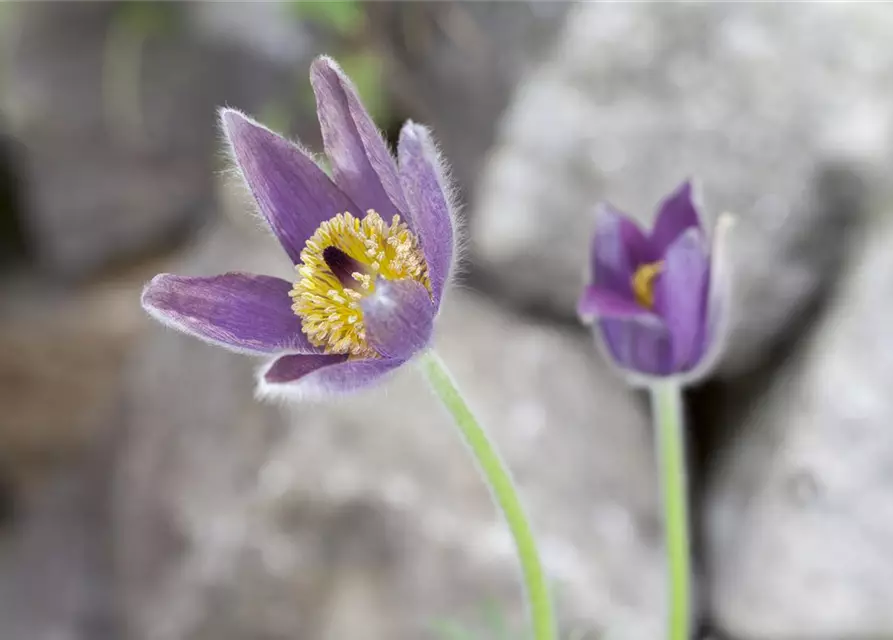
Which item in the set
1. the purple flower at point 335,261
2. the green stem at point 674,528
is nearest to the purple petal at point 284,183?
the purple flower at point 335,261

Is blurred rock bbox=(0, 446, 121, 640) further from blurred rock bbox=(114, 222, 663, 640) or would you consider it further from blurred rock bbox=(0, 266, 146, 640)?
blurred rock bbox=(114, 222, 663, 640)

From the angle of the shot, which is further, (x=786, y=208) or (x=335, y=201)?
(x=786, y=208)

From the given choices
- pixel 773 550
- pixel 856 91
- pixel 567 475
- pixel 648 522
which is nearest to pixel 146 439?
pixel 567 475

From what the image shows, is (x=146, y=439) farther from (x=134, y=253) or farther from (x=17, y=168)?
(x=17, y=168)

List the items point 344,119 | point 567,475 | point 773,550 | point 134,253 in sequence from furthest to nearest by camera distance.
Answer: point 134,253 < point 567,475 < point 773,550 < point 344,119

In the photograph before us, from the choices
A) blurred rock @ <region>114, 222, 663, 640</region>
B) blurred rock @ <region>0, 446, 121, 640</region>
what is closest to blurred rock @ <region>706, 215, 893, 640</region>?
blurred rock @ <region>114, 222, 663, 640</region>

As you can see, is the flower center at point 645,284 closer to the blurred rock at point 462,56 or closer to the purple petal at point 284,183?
the purple petal at point 284,183

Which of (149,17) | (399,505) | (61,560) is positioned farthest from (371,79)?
(61,560)
